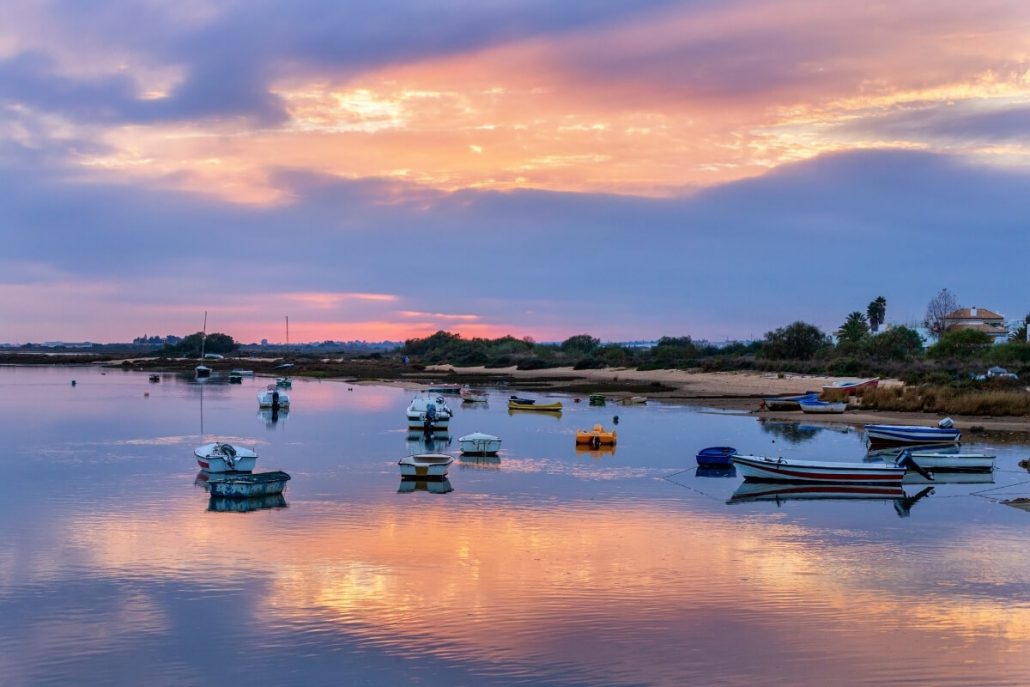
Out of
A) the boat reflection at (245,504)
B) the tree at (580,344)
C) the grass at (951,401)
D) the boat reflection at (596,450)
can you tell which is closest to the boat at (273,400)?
the boat reflection at (596,450)

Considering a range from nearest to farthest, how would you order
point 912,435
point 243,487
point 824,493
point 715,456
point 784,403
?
point 243,487, point 824,493, point 715,456, point 912,435, point 784,403

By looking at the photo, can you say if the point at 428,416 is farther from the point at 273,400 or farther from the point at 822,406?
the point at 822,406

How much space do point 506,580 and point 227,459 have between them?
53.0 ft

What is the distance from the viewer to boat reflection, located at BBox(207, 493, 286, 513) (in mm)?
27906

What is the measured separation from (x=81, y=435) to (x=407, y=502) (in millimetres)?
27599

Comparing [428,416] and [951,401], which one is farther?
[951,401]

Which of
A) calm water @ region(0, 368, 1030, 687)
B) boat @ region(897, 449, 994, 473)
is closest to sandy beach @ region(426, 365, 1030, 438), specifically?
boat @ region(897, 449, 994, 473)

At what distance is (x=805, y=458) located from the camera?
38.3 m

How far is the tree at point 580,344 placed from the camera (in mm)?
166225

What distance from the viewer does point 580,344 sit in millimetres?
169250

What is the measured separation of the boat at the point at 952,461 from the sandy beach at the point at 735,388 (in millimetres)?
12834

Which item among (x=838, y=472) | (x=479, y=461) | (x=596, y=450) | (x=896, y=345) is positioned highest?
(x=896, y=345)

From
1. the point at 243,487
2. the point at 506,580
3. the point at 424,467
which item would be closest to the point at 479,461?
the point at 424,467

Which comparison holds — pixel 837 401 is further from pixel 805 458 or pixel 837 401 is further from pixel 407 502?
pixel 407 502
